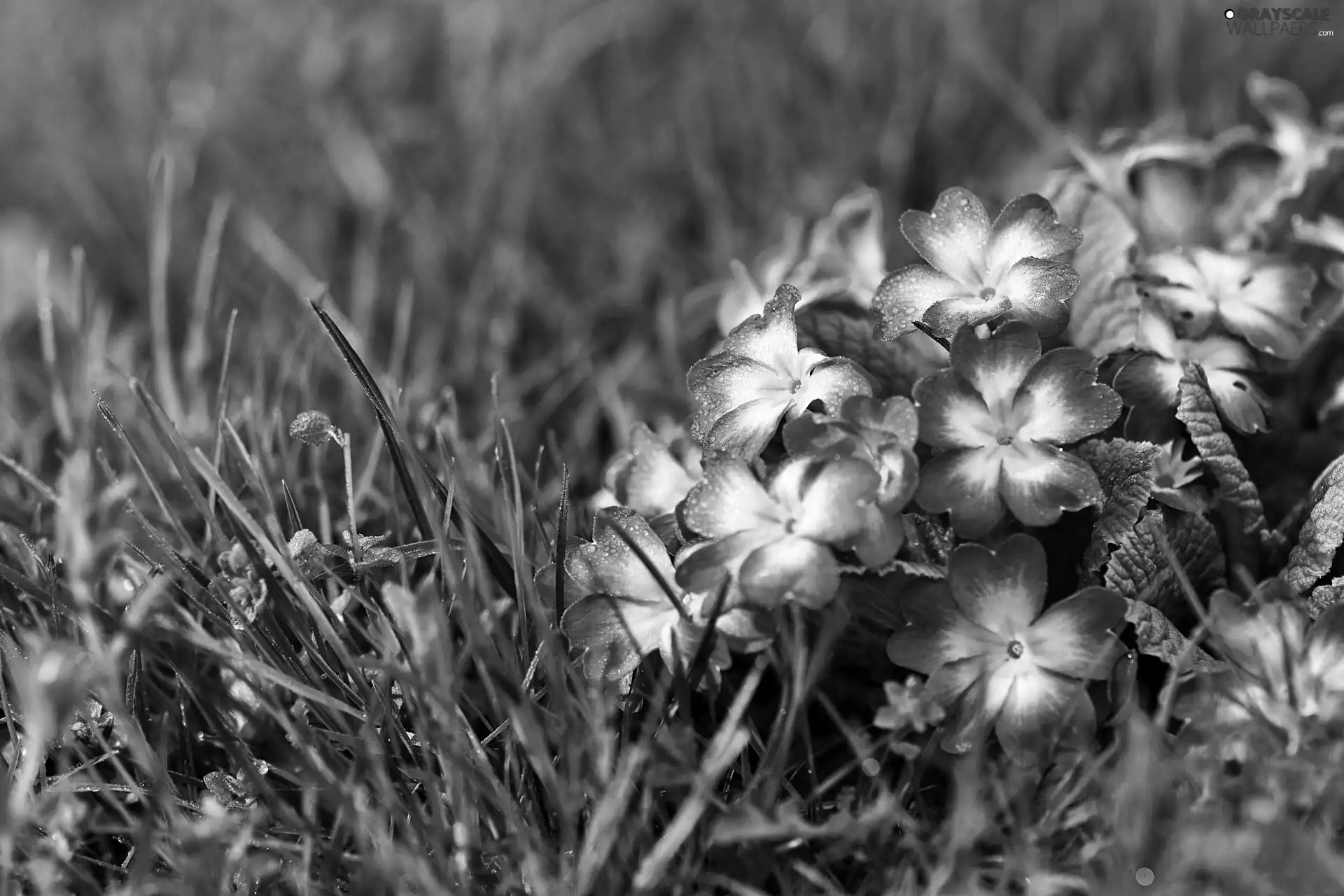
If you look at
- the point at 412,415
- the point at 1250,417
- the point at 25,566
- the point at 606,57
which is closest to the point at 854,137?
the point at 606,57

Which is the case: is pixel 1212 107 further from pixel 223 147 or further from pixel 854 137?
pixel 223 147

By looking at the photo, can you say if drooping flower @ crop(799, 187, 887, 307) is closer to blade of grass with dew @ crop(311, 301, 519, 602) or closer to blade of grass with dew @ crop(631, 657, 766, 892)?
blade of grass with dew @ crop(311, 301, 519, 602)

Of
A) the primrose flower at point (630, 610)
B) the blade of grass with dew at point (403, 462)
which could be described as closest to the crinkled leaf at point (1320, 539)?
the primrose flower at point (630, 610)

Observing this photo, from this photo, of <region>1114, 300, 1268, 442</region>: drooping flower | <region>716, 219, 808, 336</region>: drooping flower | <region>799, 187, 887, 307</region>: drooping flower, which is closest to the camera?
<region>1114, 300, 1268, 442</region>: drooping flower

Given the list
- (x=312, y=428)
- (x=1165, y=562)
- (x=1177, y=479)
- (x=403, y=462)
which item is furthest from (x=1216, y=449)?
(x=312, y=428)

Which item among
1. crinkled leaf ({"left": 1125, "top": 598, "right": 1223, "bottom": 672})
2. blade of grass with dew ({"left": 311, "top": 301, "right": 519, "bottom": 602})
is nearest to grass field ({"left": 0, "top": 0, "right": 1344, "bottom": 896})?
blade of grass with dew ({"left": 311, "top": 301, "right": 519, "bottom": 602})

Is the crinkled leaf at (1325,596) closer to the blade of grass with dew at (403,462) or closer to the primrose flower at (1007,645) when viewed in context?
the primrose flower at (1007,645)

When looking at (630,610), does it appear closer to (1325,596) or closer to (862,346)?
(862,346)
